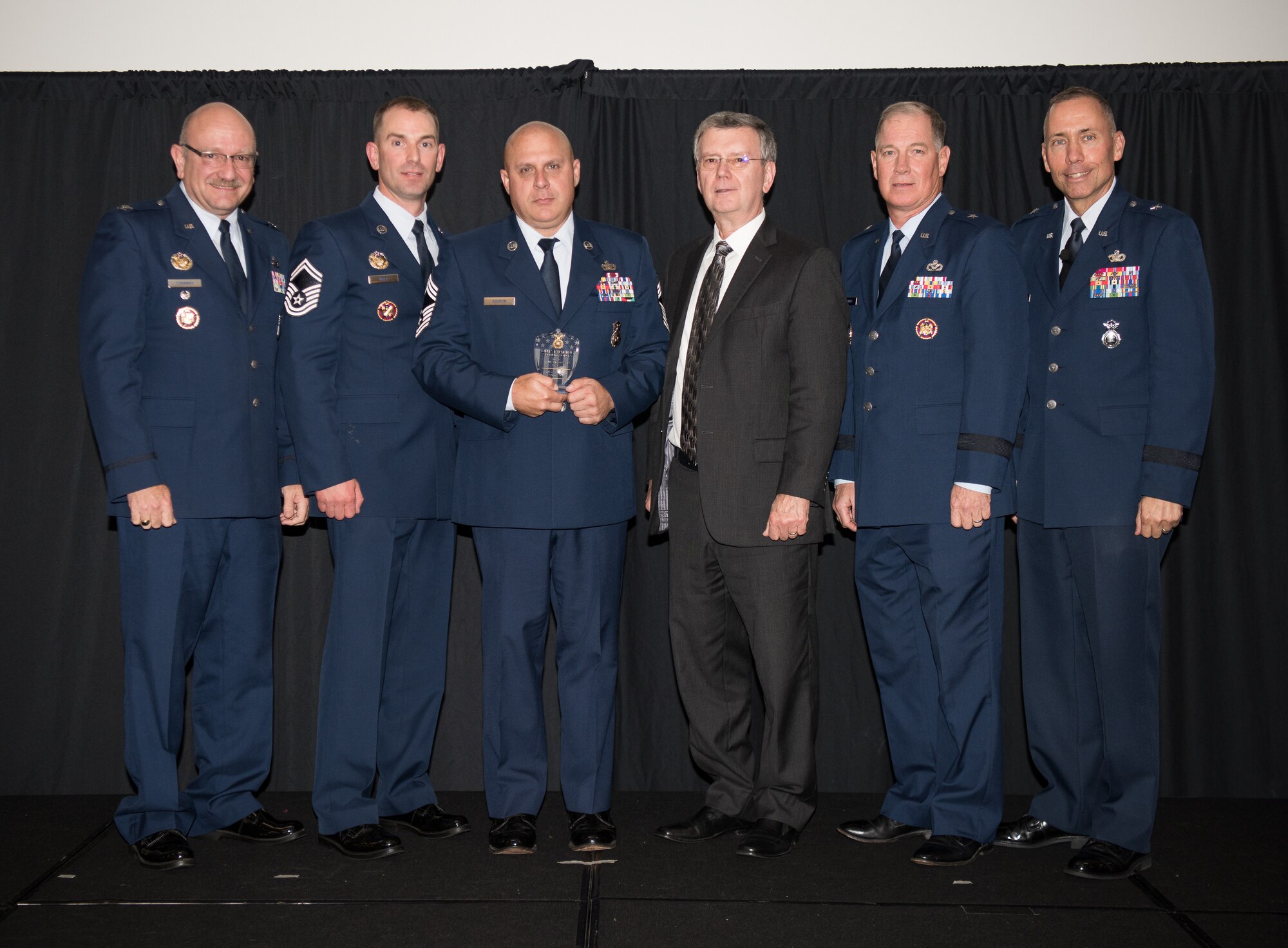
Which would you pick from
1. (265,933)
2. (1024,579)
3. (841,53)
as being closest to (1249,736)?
(1024,579)

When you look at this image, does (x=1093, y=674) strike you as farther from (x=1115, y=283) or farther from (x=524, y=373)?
(x=524, y=373)

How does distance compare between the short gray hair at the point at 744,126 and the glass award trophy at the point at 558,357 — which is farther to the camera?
the short gray hair at the point at 744,126

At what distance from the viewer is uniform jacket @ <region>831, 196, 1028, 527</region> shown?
301 cm

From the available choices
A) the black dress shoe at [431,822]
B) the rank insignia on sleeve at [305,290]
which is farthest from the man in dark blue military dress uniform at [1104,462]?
the rank insignia on sleeve at [305,290]

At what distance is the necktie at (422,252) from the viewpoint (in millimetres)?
3338

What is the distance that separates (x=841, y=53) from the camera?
412 cm

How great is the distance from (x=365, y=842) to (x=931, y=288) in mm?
2404

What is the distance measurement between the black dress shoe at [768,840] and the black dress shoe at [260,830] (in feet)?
4.63

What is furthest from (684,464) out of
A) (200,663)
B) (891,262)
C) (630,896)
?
(200,663)

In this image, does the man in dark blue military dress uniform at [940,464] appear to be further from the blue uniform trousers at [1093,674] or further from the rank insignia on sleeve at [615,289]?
the rank insignia on sleeve at [615,289]

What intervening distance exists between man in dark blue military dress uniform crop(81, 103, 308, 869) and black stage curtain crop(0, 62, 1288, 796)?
69 cm

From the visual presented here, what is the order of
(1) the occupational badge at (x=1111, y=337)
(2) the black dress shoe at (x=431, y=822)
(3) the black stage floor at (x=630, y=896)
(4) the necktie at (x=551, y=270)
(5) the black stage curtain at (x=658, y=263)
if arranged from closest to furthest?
(3) the black stage floor at (x=630, y=896) → (1) the occupational badge at (x=1111, y=337) → (4) the necktie at (x=551, y=270) → (2) the black dress shoe at (x=431, y=822) → (5) the black stage curtain at (x=658, y=263)

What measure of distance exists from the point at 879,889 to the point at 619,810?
43.8 inches

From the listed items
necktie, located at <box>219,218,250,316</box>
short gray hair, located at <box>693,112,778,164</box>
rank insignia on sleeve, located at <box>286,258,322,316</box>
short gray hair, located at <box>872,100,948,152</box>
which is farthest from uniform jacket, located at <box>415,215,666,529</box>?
short gray hair, located at <box>872,100,948,152</box>
